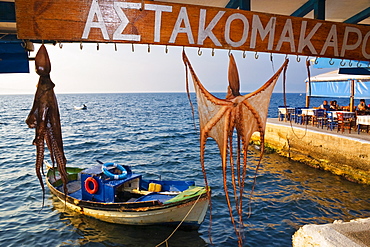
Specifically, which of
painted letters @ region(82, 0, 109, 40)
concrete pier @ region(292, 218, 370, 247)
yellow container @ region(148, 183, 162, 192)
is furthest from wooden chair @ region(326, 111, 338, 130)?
painted letters @ region(82, 0, 109, 40)

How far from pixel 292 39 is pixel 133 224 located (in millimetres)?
10711

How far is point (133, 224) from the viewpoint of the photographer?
12109 millimetres

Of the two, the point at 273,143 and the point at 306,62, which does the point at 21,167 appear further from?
the point at 306,62

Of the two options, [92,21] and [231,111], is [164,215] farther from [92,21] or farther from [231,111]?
[92,21]

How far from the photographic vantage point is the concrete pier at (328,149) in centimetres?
1494

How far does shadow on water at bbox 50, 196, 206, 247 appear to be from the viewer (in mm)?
11203

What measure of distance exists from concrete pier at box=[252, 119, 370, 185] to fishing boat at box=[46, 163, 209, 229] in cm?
593

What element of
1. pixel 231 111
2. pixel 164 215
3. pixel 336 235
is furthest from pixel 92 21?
pixel 164 215

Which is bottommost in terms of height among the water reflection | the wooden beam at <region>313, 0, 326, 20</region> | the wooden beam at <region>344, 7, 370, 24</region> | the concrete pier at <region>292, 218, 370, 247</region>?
the water reflection

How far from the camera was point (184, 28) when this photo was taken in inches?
120

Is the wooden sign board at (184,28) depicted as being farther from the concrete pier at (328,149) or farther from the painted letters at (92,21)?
the concrete pier at (328,149)

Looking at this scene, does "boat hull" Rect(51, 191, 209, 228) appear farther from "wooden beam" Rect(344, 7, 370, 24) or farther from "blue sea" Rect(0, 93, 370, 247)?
"wooden beam" Rect(344, 7, 370, 24)

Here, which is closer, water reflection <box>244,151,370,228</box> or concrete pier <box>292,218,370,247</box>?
concrete pier <box>292,218,370,247</box>

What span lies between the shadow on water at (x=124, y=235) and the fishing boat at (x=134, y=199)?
0.95 feet
